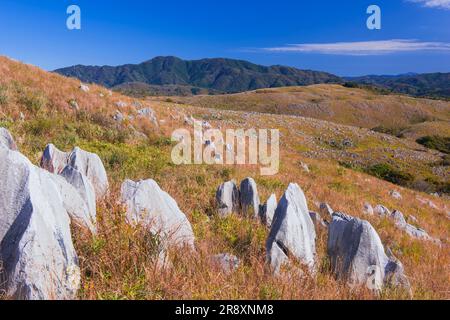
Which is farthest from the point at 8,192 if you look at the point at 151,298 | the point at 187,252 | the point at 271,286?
the point at 271,286

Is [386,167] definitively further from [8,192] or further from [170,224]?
[8,192]

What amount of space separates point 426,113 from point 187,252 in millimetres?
136608

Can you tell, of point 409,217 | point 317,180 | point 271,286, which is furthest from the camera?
point 317,180

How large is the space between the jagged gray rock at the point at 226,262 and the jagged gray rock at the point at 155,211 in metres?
0.55

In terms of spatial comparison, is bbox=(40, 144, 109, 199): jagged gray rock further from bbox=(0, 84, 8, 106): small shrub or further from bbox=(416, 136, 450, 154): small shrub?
bbox=(416, 136, 450, 154): small shrub

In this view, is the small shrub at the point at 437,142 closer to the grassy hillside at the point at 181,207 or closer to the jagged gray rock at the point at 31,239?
the grassy hillside at the point at 181,207

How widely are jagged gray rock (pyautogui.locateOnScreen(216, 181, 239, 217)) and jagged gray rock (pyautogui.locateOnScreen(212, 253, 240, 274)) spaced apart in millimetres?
3066

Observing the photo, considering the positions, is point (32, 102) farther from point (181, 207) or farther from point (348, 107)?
point (348, 107)

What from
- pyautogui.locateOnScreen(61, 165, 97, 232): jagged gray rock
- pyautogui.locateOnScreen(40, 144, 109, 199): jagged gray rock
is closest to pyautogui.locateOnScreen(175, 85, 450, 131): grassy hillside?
pyautogui.locateOnScreen(40, 144, 109, 199): jagged gray rock

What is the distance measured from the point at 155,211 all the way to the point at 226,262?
1645mm

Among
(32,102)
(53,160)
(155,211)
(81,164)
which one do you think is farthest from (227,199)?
(32,102)

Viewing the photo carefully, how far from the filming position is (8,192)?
14.1ft

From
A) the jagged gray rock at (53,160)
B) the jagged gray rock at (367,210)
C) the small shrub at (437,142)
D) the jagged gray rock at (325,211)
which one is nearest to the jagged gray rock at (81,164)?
the jagged gray rock at (53,160)

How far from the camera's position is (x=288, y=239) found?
6031 mm
